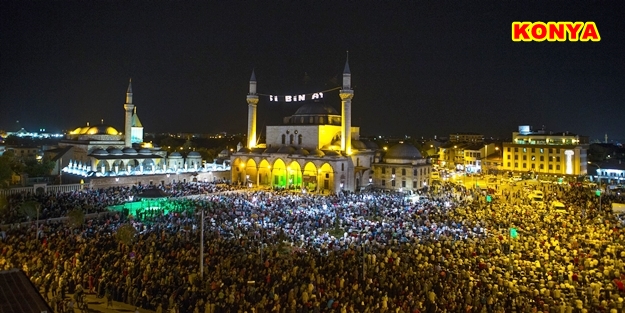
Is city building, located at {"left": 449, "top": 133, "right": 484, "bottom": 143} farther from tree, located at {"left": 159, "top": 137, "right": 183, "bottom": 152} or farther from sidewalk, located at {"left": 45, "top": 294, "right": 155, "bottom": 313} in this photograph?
sidewalk, located at {"left": 45, "top": 294, "right": 155, "bottom": 313}

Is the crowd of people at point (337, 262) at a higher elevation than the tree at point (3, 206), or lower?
lower

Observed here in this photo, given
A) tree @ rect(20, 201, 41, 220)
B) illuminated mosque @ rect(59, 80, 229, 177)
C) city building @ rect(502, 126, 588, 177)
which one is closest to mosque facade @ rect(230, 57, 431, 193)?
Result: illuminated mosque @ rect(59, 80, 229, 177)

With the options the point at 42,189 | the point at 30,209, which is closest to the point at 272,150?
the point at 42,189

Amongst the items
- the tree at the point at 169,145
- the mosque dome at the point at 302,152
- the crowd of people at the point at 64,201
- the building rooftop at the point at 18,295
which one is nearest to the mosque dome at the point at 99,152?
the crowd of people at the point at 64,201

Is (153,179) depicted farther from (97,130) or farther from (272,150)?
(97,130)

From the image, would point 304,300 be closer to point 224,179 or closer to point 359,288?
point 359,288

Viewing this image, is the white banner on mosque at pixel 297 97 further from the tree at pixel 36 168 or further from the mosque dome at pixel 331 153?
the tree at pixel 36 168

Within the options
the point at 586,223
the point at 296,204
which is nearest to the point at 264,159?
the point at 296,204
